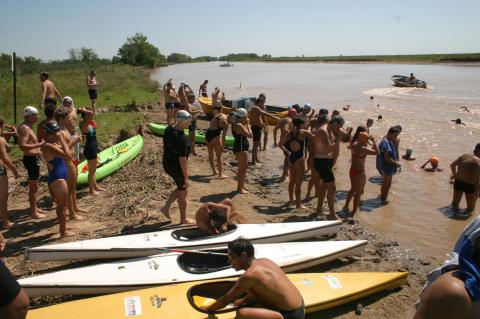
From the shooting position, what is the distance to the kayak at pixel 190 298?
4223 millimetres

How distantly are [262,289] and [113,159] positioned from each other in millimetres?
7659

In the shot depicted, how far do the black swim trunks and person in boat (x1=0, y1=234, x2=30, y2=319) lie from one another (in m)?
8.35

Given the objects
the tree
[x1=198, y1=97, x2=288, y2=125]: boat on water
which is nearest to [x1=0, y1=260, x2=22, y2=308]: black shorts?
[x1=198, y1=97, x2=288, y2=125]: boat on water

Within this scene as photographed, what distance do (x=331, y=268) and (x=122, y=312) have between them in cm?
330

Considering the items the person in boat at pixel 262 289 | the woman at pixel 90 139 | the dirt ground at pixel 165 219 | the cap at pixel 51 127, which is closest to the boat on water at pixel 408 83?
the dirt ground at pixel 165 219

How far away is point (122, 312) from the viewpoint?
425cm

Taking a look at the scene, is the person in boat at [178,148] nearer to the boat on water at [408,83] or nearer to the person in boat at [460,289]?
the person in boat at [460,289]

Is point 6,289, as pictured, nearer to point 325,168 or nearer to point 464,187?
point 325,168

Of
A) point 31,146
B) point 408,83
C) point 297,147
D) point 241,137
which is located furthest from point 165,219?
point 408,83

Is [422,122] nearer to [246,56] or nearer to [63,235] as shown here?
[63,235]

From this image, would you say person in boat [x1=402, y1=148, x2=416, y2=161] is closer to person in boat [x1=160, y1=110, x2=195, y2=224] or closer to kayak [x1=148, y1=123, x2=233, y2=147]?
kayak [x1=148, y1=123, x2=233, y2=147]

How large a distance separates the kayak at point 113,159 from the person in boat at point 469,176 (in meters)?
8.07

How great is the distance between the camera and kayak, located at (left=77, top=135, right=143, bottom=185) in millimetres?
9289

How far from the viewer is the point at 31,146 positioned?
6562 mm
